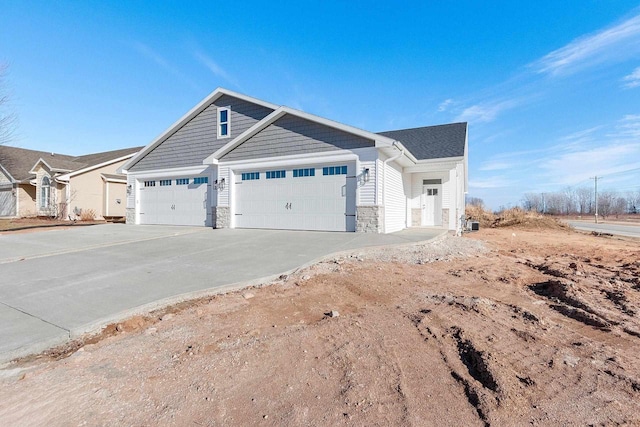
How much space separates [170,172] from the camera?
15094 mm

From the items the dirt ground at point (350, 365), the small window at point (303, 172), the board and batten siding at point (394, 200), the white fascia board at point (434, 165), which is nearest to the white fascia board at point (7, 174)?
the small window at point (303, 172)

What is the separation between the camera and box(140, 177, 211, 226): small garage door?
46.6 feet

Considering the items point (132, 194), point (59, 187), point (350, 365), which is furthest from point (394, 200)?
point (59, 187)

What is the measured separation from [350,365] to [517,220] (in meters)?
27.5

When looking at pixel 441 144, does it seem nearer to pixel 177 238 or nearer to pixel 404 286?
pixel 404 286

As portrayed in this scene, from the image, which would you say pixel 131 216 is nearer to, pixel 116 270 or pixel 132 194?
pixel 132 194

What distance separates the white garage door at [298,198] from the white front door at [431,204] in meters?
5.77

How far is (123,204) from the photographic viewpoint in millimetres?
22297

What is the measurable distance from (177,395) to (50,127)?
20.1 m

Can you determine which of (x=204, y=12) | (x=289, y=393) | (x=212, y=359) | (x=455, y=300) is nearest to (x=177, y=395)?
(x=212, y=359)

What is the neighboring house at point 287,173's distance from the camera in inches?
427

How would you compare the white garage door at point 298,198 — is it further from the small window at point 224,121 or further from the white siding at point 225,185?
the small window at point 224,121

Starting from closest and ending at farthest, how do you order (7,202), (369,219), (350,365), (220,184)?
(350,365) → (369,219) → (220,184) → (7,202)

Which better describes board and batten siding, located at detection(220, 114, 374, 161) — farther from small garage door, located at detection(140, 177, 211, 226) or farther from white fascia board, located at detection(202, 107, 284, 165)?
small garage door, located at detection(140, 177, 211, 226)
